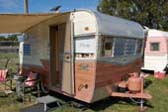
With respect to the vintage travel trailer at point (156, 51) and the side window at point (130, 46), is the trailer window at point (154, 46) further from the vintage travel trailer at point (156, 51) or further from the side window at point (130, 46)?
the side window at point (130, 46)

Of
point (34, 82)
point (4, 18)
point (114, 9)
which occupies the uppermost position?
point (114, 9)

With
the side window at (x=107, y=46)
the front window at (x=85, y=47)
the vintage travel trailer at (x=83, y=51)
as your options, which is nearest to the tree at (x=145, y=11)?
the vintage travel trailer at (x=83, y=51)

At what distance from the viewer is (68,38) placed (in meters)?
8.00

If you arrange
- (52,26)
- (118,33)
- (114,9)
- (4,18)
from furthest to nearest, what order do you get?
(114,9) → (52,26) → (118,33) → (4,18)

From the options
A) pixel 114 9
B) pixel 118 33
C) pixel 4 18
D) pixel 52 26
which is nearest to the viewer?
pixel 4 18

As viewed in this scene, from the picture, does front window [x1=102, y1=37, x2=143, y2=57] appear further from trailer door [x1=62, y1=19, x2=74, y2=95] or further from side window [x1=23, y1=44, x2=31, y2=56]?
side window [x1=23, y1=44, x2=31, y2=56]

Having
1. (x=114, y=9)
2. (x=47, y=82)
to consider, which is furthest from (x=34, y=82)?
(x=114, y=9)

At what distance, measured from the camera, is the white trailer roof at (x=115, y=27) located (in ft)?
24.5

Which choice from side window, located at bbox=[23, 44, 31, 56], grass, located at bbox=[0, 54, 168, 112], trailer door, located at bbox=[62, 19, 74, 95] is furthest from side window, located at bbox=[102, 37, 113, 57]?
side window, located at bbox=[23, 44, 31, 56]

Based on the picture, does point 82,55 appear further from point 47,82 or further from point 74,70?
point 47,82

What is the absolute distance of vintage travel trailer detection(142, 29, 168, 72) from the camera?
15.4 meters

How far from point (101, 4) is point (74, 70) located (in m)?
21.3

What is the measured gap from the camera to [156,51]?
15.7m

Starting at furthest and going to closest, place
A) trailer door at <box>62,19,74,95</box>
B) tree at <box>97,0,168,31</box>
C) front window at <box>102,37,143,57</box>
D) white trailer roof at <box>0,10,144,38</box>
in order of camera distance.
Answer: tree at <box>97,0,168,31</box>
trailer door at <box>62,19,74,95</box>
front window at <box>102,37,143,57</box>
white trailer roof at <box>0,10,144,38</box>
